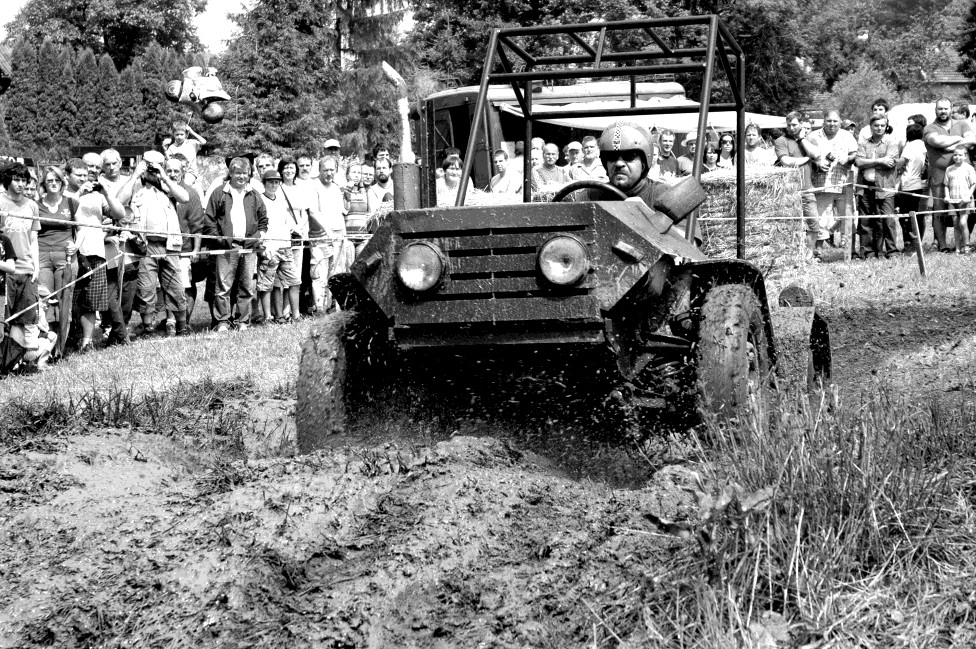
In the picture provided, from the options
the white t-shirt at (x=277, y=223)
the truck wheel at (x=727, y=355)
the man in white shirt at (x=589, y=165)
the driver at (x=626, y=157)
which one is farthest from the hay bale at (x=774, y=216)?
the truck wheel at (x=727, y=355)

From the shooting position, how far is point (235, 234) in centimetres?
1086

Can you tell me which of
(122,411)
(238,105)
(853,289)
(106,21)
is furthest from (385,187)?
(106,21)

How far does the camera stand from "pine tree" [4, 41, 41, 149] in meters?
45.8

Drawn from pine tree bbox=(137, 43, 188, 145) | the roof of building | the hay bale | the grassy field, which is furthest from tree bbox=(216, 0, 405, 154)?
the grassy field

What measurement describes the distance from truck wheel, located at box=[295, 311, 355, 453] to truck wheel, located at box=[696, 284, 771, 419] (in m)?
1.48

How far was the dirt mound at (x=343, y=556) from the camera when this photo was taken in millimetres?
3328

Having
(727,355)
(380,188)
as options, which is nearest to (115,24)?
(380,188)

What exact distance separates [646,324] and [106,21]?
2529 inches

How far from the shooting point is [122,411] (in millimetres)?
6062

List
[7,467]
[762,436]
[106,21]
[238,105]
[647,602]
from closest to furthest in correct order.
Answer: [647,602]
[762,436]
[7,467]
[238,105]
[106,21]

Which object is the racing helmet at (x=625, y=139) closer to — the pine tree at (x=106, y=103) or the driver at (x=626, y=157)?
the driver at (x=626, y=157)

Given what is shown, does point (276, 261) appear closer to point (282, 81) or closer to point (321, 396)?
point (321, 396)

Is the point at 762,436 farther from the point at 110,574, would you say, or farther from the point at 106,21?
the point at 106,21

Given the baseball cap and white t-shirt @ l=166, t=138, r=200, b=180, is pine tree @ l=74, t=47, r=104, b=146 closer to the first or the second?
white t-shirt @ l=166, t=138, r=200, b=180
